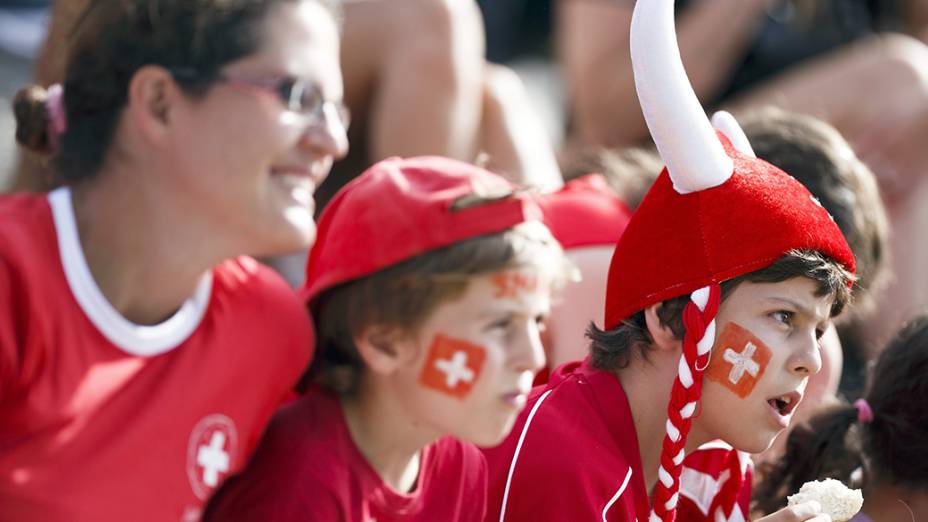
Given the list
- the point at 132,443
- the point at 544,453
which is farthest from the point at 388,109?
the point at 132,443

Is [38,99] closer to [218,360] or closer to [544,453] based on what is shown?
[218,360]

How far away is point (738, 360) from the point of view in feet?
8.02

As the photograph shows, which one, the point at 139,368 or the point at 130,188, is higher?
the point at 130,188

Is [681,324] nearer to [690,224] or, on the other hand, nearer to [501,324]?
[690,224]

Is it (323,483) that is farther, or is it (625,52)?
(625,52)

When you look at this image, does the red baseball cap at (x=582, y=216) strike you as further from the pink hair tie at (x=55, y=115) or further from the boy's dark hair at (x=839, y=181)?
the pink hair tie at (x=55, y=115)

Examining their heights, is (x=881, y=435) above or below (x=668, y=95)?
below

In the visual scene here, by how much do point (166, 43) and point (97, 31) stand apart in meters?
0.13

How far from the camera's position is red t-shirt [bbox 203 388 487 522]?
2043mm

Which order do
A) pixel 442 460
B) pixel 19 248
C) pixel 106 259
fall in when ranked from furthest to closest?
pixel 442 460 → pixel 106 259 → pixel 19 248

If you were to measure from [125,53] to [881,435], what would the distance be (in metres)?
1.89

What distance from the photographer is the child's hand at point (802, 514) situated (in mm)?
2379

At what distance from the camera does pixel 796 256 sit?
2441 mm

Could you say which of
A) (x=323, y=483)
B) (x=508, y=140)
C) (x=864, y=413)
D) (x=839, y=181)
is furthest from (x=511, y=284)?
(x=508, y=140)
